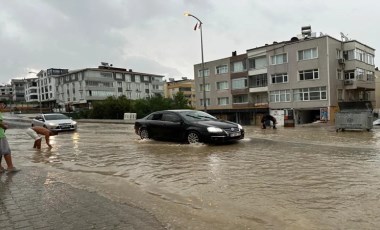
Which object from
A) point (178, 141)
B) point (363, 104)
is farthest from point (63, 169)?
point (363, 104)

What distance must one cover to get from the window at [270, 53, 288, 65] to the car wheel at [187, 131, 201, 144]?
3985 centimetres

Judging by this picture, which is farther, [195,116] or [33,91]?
[33,91]

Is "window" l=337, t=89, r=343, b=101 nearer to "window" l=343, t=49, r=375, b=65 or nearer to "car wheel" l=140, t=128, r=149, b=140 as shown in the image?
"window" l=343, t=49, r=375, b=65

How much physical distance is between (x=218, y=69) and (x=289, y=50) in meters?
15.7

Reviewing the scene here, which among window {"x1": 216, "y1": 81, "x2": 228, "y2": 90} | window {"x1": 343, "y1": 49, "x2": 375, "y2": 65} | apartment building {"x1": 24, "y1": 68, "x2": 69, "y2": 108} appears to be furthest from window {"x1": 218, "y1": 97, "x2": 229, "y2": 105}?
apartment building {"x1": 24, "y1": 68, "x2": 69, "y2": 108}

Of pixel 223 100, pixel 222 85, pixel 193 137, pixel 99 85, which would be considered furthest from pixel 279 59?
pixel 99 85

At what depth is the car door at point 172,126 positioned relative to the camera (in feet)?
44.3

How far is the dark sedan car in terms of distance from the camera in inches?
492

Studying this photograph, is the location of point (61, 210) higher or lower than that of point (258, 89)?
lower

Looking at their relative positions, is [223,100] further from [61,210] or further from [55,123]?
[61,210]

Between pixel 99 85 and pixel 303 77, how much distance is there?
61.6m

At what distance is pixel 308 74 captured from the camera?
46969 mm

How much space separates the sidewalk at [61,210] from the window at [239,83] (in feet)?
171

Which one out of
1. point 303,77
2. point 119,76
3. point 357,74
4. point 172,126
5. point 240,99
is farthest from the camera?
point 119,76
